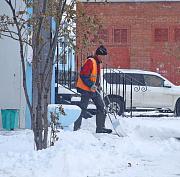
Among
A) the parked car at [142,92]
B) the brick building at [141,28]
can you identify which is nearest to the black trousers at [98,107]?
the parked car at [142,92]

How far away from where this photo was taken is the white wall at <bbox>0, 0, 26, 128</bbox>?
991 cm

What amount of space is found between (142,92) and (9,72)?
5793 millimetres

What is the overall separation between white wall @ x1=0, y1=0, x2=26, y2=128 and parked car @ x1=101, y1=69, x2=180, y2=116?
15.5ft

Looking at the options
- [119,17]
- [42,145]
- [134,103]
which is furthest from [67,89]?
[119,17]

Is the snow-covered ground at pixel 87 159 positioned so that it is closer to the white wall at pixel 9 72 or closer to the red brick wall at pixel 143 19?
the white wall at pixel 9 72

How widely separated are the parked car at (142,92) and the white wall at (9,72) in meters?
4.72

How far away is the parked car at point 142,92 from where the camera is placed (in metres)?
14.4

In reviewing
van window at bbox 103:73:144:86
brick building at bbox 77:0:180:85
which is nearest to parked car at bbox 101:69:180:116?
van window at bbox 103:73:144:86

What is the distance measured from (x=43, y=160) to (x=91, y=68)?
4427 mm

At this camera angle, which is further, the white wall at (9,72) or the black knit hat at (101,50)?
the white wall at (9,72)

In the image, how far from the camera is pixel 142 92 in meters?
14.5

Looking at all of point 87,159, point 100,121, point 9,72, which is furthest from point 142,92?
point 87,159

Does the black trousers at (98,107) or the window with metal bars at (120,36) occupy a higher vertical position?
the window with metal bars at (120,36)

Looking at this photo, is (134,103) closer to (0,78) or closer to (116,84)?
(116,84)
